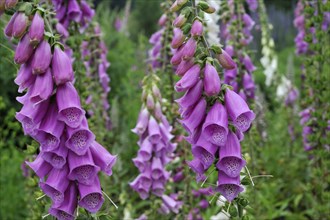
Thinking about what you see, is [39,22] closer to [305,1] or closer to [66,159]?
[66,159]

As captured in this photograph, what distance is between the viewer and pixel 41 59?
1.69m

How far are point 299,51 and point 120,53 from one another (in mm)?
4811

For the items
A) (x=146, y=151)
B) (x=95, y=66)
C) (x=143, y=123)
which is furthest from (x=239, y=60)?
(x=95, y=66)

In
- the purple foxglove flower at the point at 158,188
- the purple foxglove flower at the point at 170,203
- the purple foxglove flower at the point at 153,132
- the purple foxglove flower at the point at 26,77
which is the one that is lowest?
the purple foxglove flower at the point at 170,203

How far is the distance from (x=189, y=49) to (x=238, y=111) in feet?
0.88

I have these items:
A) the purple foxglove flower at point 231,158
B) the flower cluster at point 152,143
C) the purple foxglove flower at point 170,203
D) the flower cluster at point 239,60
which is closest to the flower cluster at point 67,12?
the flower cluster at point 152,143

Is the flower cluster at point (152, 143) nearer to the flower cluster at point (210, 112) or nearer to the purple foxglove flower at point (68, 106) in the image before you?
the flower cluster at point (210, 112)

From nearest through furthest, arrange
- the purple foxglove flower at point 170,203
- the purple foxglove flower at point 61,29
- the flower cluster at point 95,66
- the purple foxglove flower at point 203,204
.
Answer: the purple foxglove flower at point 61,29 → the purple foxglove flower at point 170,203 → the purple foxglove flower at point 203,204 → the flower cluster at point 95,66

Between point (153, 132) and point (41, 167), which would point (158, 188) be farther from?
point (41, 167)

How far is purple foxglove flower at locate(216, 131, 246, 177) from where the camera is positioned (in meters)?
1.83

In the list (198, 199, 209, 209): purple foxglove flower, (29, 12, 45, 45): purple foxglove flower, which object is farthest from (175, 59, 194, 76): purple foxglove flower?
(198, 199, 209, 209): purple foxglove flower

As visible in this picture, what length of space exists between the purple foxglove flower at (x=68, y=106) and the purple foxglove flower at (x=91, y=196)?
0.23 m

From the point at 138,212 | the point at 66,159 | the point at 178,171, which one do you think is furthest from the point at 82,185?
the point at 138,212

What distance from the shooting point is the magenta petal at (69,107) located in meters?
1.72
